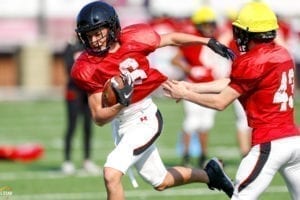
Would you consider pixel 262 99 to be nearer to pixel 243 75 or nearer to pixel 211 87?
pixel 243 75

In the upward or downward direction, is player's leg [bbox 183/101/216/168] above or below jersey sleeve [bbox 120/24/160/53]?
below

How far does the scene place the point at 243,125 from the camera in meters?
10.7

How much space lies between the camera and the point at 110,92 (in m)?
6.70

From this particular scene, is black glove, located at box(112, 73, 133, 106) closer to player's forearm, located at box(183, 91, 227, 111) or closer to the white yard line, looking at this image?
player's forearm, located at box(183, 91, 227, 111)

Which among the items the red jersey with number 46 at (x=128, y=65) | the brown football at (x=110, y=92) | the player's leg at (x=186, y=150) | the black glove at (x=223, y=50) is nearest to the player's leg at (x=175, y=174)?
the red jersey with number 46 at (x=128, y=65)

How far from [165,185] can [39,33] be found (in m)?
17.1

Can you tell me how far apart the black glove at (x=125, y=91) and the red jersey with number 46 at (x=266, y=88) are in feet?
2.36

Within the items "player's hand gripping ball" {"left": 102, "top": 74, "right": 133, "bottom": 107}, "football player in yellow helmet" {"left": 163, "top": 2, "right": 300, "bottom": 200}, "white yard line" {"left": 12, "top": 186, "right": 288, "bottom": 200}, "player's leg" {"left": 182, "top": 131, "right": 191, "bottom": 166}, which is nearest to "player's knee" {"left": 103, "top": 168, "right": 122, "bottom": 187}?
"player's hand gripping ball" {"left": 102, "top": 74, "right": 133, "bottom": 107}

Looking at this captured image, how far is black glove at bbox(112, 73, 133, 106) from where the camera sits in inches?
260

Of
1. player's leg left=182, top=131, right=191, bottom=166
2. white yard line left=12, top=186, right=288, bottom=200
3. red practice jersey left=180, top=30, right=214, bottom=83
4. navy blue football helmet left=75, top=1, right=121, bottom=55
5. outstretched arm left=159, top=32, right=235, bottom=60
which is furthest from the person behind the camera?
red practice jersey left=180, top=30, right=214, bottom=83

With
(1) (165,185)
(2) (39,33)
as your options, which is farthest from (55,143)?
(2) (39,33)

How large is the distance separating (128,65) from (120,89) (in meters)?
0.52

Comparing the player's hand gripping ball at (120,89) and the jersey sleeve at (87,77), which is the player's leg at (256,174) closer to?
the player's hand gripping ball at (120,89)

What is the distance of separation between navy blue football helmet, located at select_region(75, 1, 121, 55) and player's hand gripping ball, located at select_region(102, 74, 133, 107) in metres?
0.39
